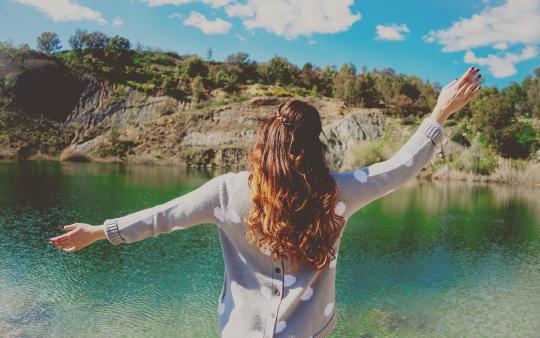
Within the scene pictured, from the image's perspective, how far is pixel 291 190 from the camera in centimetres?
190

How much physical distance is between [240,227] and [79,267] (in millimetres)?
9582

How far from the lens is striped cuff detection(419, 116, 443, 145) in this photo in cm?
211

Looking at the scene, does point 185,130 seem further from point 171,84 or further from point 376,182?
point 376,182

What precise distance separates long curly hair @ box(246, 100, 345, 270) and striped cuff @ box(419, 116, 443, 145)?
0.52 m

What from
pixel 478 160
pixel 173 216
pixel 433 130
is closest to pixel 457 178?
pixel 478 160

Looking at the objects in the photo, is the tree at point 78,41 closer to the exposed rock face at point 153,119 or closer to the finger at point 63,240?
the exposed rock face at point 153,119

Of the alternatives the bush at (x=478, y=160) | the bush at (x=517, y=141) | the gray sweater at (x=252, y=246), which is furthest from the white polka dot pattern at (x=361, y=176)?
the bush at (x=517, y=141)

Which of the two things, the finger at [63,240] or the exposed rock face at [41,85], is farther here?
the exposed rock face at [41,85]

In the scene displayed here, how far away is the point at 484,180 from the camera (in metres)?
42.1

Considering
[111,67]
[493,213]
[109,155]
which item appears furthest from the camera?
[111,67]

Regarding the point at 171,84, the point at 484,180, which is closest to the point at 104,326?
the point at 484,180

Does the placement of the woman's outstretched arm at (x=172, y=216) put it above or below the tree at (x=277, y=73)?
below

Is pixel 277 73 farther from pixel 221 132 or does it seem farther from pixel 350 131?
pixel 350 131

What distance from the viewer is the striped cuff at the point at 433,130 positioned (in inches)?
83.1
